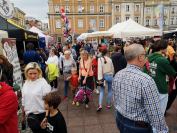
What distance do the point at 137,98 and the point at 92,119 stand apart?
3.49 metres

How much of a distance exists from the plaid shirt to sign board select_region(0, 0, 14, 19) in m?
4.76

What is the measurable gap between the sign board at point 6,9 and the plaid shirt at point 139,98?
15.6 ft

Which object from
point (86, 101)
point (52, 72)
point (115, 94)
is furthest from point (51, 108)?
point (52, 72)

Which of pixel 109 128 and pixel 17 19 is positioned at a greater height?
pixel 17 19

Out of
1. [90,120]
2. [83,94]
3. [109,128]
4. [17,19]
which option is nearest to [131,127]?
[109,128]

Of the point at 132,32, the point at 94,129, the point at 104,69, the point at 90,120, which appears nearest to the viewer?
the point at 94,129

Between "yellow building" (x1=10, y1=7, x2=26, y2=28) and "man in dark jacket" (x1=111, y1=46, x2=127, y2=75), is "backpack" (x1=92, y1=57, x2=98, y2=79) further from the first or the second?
"yellow building" (x1=10, y1=7, x2=26, y2=28)

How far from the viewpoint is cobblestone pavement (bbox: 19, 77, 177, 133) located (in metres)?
5.16

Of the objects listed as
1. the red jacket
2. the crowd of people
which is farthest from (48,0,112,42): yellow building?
the red jacket

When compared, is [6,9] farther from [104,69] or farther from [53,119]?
[53,119]

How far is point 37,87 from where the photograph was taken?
361cm

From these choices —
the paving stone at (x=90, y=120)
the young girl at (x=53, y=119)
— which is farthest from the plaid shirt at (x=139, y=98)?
the paving stone at (x=90, y=120)

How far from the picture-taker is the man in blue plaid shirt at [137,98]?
236 centimetres

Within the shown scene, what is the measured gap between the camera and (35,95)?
3.57 meters
